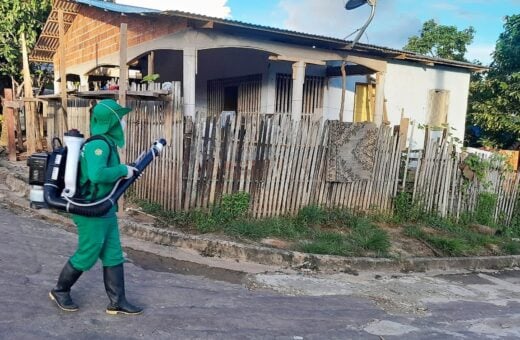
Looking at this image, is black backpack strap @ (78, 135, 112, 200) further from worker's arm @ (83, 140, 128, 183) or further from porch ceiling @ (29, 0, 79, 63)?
porch ceiling @ (29, 0, 79, 63)

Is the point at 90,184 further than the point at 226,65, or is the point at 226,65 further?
the point at 226,65

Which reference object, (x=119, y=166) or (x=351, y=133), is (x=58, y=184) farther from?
(x=351, y=133)

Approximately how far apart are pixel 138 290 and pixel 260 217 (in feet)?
9.53

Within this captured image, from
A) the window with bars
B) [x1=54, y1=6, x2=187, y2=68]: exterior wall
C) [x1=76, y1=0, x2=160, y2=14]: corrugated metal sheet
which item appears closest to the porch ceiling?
[x1=54, y1=6, x2=187, y2=68]: exterior wall

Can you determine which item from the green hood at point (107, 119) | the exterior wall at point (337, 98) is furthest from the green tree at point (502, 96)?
the green hood at point (107, 119)

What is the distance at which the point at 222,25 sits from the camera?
26.0 ft

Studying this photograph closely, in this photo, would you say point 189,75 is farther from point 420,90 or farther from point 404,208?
point 420,90

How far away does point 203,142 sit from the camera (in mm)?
6465

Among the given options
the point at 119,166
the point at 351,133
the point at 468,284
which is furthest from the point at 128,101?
the point at 468,284

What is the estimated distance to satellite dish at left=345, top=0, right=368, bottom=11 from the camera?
29.6ft

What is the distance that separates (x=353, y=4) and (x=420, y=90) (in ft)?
13.6

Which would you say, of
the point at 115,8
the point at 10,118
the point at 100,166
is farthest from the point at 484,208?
the point at 10,118

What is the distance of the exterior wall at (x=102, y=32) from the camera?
8.71m

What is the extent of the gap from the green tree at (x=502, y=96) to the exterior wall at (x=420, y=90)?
179 centimetres
